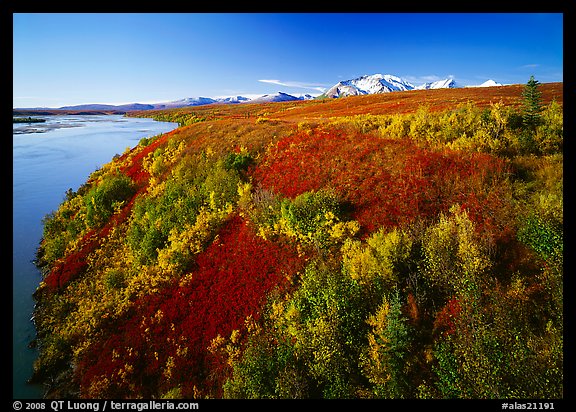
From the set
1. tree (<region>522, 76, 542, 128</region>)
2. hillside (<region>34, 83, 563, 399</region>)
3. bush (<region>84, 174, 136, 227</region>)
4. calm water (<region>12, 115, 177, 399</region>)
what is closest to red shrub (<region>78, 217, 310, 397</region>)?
hillside (<region>34, 83, 563, 399</region>)

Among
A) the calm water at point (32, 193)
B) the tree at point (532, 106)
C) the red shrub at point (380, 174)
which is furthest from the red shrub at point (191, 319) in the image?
the tree at point (532, 106)

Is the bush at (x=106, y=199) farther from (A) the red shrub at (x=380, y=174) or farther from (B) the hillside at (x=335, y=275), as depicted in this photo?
(A) the red shrub at (x=380, y=174)

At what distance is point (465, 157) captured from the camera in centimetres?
1520

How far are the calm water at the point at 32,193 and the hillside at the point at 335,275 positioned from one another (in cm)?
94

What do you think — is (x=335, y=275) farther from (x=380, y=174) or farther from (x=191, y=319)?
(x=380, y=174)

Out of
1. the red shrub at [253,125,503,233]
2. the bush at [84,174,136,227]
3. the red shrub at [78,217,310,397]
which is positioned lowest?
the red shrub at [78,217,310,397]

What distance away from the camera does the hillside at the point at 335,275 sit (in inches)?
338

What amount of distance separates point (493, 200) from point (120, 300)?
19.3 metres

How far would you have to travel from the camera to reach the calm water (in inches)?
553

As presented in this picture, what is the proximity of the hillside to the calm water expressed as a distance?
938mm

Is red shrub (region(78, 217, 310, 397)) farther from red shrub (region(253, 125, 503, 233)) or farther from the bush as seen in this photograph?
the bush
